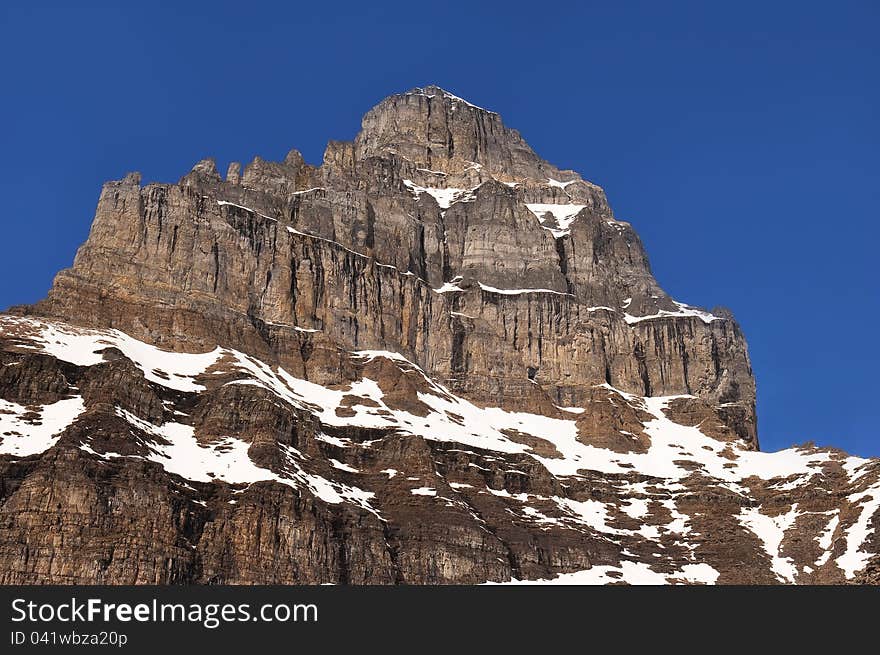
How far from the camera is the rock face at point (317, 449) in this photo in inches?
4323

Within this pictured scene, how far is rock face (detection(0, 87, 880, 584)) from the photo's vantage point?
109812 mm

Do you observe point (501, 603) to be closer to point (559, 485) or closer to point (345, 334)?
point (559, 485)

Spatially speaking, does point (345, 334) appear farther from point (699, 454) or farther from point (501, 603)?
point (501, 603)

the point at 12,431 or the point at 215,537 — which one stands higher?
the point at 12,431

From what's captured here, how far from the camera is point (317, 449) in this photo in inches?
5404

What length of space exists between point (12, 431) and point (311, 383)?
56793 mm

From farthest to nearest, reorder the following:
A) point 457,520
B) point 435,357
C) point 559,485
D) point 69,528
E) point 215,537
A: point 435,357 → point 559,485 → point 457,520 → point 215,537 → point 69,528

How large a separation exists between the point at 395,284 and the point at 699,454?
61291 millimetres

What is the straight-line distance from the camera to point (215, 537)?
362 feet

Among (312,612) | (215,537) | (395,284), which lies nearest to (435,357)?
(395,284)

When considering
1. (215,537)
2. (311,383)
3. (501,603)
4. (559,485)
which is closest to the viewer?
(501,603)

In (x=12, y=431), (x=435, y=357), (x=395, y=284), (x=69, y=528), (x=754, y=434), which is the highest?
(x=395, y=284)

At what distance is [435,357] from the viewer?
645ft

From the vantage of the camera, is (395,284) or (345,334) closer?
(345,334)
